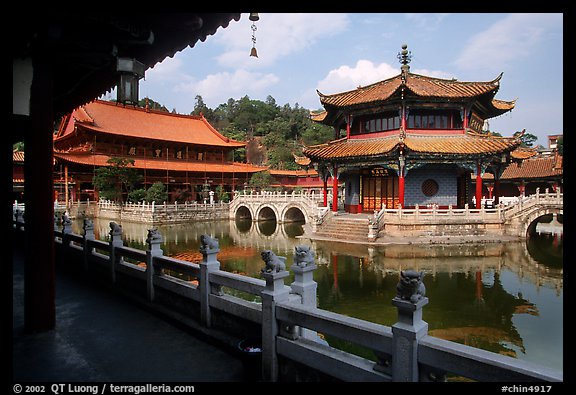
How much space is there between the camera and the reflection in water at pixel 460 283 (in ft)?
29.2

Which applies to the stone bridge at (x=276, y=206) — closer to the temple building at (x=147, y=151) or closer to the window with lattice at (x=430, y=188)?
the temple building at (x=147, y=151)

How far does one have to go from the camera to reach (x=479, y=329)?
30.2 feet

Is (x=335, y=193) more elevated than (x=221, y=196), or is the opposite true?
(x=335, y=193)

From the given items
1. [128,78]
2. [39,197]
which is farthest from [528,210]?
[39,197]

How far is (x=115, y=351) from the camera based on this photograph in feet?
15.7

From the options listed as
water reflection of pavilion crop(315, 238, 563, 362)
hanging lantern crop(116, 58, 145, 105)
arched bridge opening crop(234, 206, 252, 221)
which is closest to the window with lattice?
water reflection of pavilion crop(315, 238, 563, 362)

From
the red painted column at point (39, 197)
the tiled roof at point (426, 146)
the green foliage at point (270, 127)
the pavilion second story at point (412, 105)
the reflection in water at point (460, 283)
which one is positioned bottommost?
the reflection in water at point (460, 283)

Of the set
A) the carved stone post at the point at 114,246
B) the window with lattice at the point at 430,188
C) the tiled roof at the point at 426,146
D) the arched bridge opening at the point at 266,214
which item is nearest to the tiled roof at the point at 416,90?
the tiled roof at the point at 426,146

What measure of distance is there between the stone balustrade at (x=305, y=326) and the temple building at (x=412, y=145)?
18399 mm

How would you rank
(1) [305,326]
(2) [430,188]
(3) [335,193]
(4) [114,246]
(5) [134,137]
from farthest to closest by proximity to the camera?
1. (5) [134,137]
2. (3) [335,193]
3. (2) [430,188]
4. (4) [114,246]
5. (1) [305,326]

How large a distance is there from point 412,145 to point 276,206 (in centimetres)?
1490

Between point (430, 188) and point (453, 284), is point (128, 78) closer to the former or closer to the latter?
point (453, 284)

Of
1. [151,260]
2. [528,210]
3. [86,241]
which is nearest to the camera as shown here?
[151,260]
